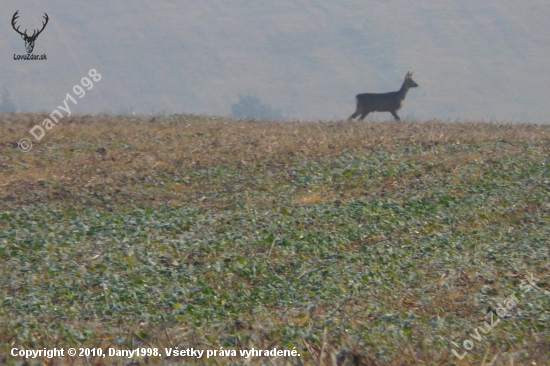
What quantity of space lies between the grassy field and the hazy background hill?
217ft

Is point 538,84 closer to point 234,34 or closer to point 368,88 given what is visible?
point 368,88

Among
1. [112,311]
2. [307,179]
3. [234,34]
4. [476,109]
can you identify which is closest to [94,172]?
[307,179]

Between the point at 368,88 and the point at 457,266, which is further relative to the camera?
the point at 368,88

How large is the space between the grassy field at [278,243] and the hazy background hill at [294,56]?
66.3m

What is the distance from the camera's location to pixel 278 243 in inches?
393

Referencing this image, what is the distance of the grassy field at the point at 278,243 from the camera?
21.3 feet

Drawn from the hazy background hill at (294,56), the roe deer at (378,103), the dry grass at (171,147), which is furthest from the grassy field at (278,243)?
the hazy background hill at (294,56)

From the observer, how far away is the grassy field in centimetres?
648

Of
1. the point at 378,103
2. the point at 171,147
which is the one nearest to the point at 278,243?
the point at 171,147

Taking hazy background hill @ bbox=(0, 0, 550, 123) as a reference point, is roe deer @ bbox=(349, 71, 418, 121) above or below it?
below

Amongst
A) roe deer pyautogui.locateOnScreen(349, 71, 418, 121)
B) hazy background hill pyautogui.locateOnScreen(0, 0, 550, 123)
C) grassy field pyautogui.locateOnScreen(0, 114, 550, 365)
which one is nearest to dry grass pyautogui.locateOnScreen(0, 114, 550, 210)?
grassy field pyautogui.locateOnScreen(0, 114, 550, 365)

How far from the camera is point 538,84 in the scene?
98.2 m

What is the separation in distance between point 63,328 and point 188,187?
6.48m

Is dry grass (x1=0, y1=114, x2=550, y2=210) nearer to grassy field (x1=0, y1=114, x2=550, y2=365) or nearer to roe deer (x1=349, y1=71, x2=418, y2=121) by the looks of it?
grassy field (x1=0, y1=114, x2=550, y2=365)
